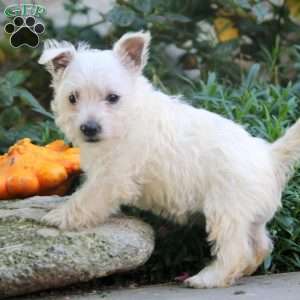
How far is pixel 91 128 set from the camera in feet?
15.5

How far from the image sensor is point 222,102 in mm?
6348

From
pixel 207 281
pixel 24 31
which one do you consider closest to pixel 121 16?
pixel 24 31

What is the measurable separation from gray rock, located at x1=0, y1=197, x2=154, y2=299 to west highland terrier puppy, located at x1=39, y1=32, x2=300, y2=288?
129 millimetres

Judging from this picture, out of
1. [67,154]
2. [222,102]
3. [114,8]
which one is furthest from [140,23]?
[67,154]

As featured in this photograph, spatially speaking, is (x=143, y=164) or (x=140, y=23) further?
(x=140, y=23)

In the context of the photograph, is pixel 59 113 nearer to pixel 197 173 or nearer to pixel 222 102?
pixel 197 173

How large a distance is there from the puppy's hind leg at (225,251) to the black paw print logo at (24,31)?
8.59ft

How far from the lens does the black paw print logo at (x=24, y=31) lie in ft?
21.7

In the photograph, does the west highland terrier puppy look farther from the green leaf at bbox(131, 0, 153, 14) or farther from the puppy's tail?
the green leaf at bbox(131, 0, 153, 14)

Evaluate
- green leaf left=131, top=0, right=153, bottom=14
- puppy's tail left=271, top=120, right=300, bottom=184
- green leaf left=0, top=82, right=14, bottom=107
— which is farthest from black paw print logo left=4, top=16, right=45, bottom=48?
puppy's tail left=271, top=120, right=300, bottom=184

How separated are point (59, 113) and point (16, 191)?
3.12 ft

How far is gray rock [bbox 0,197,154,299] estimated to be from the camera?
459 cm

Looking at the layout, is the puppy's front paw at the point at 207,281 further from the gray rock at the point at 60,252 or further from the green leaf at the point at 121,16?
the green leaf at the point at 121,16

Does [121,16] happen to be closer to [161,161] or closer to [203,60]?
[203,60]
